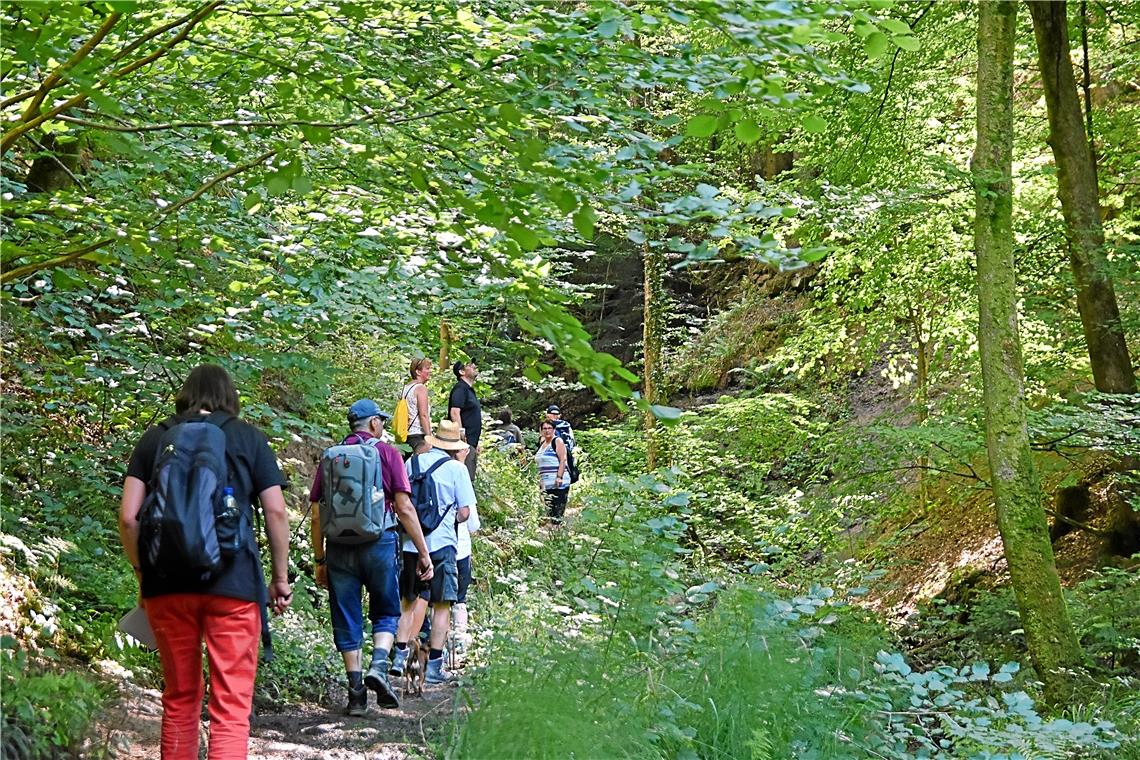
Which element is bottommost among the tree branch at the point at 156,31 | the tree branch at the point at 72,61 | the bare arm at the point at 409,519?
the bare arm at the point at 409,519

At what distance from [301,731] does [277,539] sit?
2.14m

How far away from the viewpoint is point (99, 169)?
6.45 meters

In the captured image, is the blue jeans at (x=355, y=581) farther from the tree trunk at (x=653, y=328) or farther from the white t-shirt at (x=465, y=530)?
the tree trunk at (x=653, y=328)

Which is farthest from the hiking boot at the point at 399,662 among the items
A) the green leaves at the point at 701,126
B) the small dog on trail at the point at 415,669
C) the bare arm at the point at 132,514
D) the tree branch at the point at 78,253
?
the green leaves at the point at 701,126

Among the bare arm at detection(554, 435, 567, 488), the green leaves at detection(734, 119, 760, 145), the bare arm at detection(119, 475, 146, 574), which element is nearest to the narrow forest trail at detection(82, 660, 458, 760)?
the bare arm at detection(119, 475, 146, 574)

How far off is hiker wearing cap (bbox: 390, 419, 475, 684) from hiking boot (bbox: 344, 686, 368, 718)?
3.02ft

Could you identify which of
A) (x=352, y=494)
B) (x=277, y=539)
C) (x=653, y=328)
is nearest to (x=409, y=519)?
(x=352, y=494)

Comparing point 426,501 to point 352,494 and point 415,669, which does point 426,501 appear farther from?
point 352,494

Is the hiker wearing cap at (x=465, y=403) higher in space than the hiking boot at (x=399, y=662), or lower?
higher

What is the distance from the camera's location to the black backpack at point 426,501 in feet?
25.3

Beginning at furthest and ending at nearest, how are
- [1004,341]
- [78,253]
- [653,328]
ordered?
1. [653,328]
2. [1004,341]
3. [78,253]

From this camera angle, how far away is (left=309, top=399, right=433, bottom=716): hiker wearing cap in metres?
6.59

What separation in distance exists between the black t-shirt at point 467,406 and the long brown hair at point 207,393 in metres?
6.55

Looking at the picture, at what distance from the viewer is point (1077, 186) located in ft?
34.4
